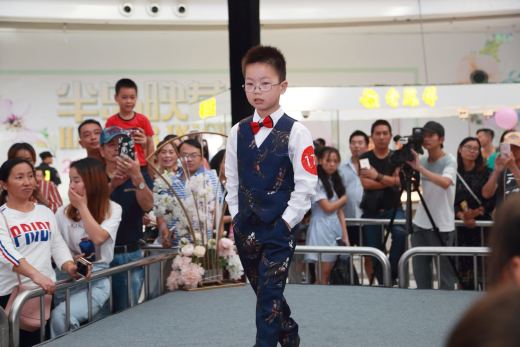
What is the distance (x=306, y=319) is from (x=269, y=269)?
36.9 inches

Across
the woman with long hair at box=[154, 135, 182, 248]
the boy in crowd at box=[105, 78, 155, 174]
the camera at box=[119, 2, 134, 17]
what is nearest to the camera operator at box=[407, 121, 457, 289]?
the woman with long hair at box=[154, 135, 182, 248]

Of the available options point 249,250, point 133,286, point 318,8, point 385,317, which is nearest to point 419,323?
point 385,317

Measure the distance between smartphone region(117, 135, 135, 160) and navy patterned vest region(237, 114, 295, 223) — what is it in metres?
1.35

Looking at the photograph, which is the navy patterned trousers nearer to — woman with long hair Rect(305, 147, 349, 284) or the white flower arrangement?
the white flower arrangement

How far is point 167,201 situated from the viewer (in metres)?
4.61

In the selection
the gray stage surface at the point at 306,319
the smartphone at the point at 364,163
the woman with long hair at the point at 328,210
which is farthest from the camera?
the smartphone at the point at 364,163

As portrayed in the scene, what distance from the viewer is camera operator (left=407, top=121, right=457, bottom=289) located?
16.2ft

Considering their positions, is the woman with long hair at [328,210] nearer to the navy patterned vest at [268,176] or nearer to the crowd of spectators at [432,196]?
the crowd of spectators at [432,196]

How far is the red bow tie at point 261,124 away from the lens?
2.99 meters

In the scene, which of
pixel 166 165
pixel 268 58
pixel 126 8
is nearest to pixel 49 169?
pixel 126 8

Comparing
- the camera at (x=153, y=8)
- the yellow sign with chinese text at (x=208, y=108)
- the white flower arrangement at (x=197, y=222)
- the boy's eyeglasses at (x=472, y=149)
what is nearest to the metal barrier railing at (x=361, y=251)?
the white flower arrangement at (x=197, y=222)

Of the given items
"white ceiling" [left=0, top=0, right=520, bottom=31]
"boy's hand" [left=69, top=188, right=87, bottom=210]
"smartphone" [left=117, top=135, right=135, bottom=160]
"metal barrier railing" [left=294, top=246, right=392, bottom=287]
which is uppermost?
"white ceiling" [left=0, top=0, right=520, bottom=31]

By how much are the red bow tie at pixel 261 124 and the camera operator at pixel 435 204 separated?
2291 millimetres

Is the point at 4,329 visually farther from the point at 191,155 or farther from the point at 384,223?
the point at 384,223
